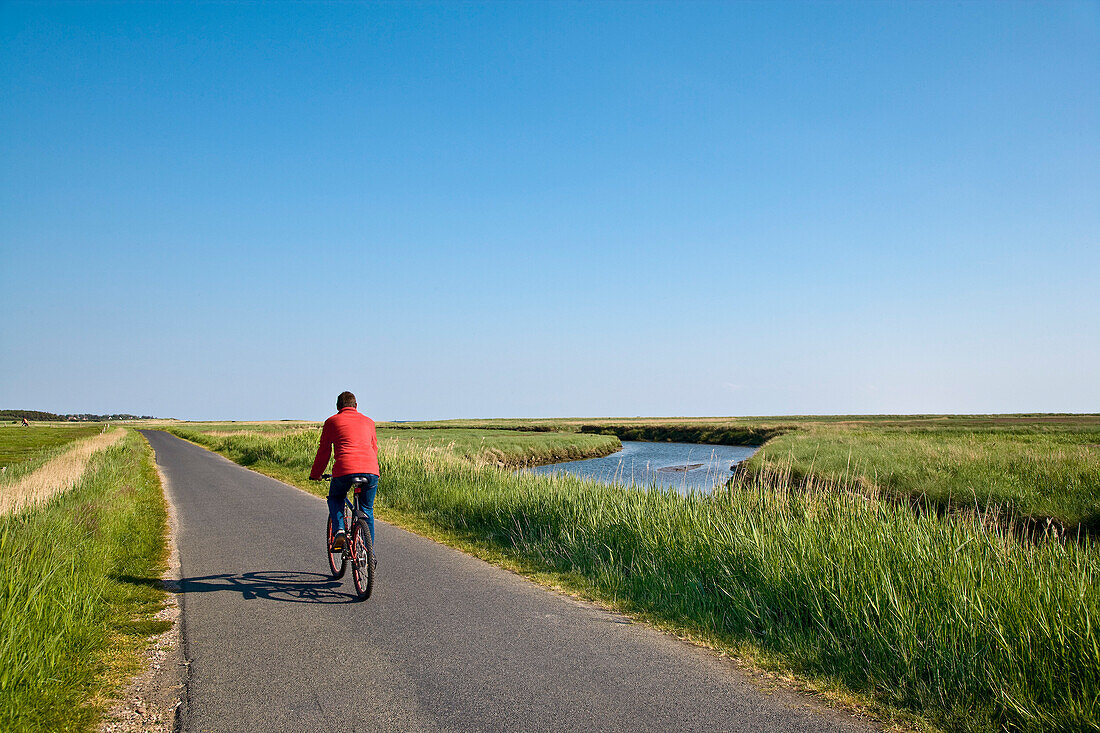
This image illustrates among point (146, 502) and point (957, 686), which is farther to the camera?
point (146, 502)

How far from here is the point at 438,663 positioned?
484 centimetres

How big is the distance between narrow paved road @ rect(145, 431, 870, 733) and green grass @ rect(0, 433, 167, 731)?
0.52 metres

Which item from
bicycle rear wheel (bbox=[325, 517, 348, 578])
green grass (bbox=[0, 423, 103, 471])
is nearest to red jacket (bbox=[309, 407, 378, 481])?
bicycle rear wheel (bbox=[325, 517, 348, 578])

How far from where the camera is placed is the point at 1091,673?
3891 mm

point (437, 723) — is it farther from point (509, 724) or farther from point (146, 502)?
point (146, 502)

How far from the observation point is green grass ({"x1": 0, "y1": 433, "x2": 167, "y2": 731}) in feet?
13.1

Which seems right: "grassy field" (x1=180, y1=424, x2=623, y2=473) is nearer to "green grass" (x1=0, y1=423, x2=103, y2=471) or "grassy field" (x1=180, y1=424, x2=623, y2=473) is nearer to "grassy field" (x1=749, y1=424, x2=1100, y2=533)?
"green grass" (x1=0, y1=423, x2=103, y2=471)

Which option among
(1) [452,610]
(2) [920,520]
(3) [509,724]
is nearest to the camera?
(3) [509,724]

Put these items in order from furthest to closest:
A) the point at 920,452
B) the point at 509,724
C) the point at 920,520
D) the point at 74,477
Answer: the point at 920,452
the point at 74,477
the point at 920,520
the point at 509,724

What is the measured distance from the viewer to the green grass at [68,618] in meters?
4.00

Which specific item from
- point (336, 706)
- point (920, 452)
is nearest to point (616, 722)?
point (336, 706)

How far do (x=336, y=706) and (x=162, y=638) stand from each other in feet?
8.38

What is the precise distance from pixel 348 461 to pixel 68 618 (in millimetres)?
2774

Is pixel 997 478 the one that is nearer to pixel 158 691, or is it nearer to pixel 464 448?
pixel 158 691
